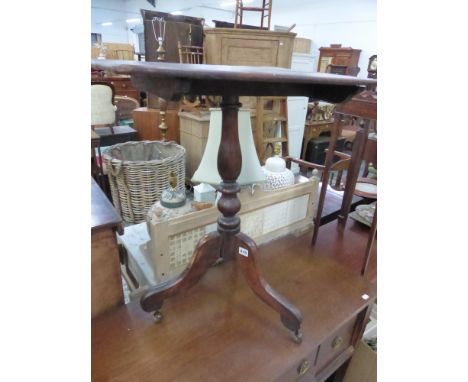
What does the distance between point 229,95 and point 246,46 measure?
69.2 inches

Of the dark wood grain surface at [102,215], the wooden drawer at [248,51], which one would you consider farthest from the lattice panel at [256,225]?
the wooden drawer at [248,51]

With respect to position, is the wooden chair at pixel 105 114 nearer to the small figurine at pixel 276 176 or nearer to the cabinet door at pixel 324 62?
the small figurine at pixel 276 176

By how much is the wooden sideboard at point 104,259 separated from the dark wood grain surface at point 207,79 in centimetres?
38

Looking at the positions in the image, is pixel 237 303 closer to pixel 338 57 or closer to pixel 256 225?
pixel 256 225

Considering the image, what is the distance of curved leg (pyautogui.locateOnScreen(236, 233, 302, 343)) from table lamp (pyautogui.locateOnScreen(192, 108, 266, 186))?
0.19 m

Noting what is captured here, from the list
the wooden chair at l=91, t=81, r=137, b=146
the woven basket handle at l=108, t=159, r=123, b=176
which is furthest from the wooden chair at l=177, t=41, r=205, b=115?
the woven basket handle at l=108, t=159, r=123, b=176

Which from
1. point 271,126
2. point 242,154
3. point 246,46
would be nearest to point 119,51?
point 246,46

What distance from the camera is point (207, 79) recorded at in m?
0.46

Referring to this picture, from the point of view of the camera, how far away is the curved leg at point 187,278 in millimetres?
727

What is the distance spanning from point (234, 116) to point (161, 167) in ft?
3.56

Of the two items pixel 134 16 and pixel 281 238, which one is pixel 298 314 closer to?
pixel 281 238

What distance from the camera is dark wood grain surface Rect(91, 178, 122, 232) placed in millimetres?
685
